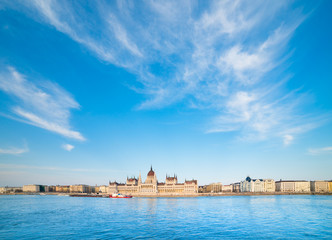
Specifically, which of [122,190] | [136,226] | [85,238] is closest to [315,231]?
[136,226]

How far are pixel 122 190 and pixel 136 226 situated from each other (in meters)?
→ 158

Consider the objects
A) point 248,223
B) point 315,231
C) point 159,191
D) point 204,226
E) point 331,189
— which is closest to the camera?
point 315,231

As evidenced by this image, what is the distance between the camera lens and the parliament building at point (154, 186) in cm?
17638

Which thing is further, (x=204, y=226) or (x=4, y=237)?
(x=204, y=226)

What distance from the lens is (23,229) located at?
116ft

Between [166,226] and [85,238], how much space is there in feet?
42.3

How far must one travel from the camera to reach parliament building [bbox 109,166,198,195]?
17638 cm

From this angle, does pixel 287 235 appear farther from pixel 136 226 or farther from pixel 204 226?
pixel 136 226

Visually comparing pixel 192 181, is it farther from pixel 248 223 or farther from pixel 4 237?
pixel 4 237

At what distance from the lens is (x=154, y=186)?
179125mm

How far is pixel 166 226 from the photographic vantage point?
37.1 metres

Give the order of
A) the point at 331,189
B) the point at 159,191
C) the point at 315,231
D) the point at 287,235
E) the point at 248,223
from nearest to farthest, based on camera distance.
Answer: the point at 287,235 < the point at 315,231 < the point at 248,223 < the point at 159,191 < the point at 331,189

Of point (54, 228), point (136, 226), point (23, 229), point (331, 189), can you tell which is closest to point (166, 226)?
point (136, 226)

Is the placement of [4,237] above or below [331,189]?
above
